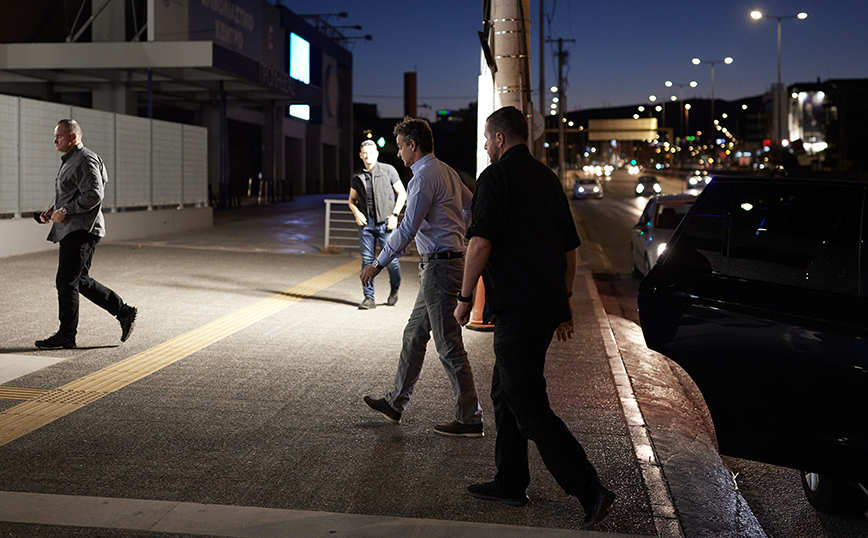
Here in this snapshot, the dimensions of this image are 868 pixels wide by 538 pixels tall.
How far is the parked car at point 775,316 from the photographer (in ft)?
10.7

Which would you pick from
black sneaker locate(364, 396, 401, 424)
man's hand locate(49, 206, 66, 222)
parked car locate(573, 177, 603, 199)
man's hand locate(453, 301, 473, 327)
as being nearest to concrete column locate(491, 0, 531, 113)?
man's hand locate(49, 206, 66, 222)

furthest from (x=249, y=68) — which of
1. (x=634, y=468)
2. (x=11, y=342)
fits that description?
(x=634, y=468)

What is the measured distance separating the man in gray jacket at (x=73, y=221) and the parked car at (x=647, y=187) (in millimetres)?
50844

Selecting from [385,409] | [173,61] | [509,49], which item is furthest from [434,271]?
[173,61]

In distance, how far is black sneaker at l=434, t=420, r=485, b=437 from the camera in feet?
17.6

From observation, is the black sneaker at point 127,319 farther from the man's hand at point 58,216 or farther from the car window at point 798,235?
the car window at point 798,235

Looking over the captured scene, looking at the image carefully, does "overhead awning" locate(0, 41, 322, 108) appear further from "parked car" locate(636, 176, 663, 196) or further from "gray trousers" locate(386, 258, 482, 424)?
"parked car" locate(636, 176, 663, 196)

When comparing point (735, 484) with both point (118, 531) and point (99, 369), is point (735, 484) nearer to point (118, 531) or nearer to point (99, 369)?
point (118, 531)

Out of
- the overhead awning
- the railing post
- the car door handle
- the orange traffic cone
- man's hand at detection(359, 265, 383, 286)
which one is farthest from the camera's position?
the overhead awning

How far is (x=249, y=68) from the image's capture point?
29734mm

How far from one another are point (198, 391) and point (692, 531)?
3617mm

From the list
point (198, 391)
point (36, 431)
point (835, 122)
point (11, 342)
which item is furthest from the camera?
point (835, 122)

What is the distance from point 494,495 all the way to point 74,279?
15.6 feet

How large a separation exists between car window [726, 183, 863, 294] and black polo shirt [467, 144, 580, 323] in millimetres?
752
